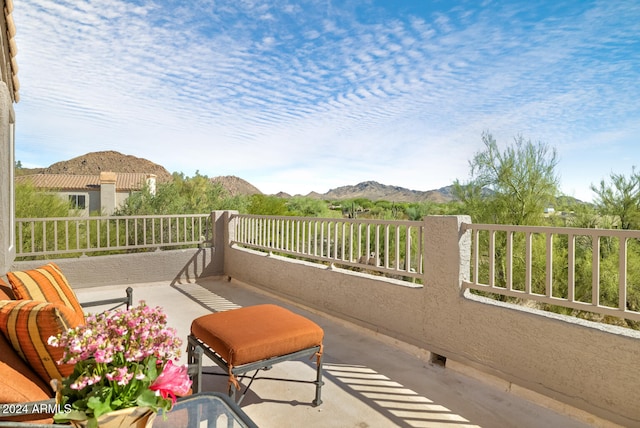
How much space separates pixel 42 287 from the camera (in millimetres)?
2057

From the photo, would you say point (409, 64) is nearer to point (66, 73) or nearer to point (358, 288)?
point (66, 73)

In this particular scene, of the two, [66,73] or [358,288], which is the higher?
[66,73]

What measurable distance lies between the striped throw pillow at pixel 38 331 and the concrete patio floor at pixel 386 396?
121 cm

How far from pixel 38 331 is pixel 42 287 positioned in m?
0.73

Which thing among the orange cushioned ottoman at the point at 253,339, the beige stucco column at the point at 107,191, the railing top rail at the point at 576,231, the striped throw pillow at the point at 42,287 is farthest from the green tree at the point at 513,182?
the beige stucco column at the point at 107,191

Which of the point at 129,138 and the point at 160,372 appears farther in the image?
the point at 129,138

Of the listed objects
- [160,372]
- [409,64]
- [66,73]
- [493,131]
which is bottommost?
[160,372]

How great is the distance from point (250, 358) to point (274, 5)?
11064 mm

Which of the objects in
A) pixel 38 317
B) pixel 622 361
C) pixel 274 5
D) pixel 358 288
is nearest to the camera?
pixel 38 317

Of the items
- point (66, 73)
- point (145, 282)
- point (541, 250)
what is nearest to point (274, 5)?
point (66, 73)

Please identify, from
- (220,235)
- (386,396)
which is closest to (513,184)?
(220,235)

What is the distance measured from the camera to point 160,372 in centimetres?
107

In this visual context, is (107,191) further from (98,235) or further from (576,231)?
(576,231)

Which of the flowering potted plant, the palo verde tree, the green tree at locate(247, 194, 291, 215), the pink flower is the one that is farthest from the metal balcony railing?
the palo verde tree
